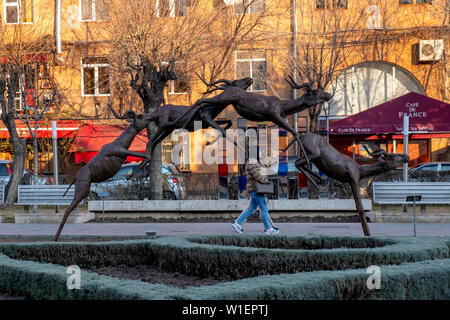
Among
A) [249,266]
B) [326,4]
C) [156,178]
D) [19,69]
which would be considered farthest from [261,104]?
[326,4]

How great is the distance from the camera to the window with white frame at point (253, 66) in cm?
2583

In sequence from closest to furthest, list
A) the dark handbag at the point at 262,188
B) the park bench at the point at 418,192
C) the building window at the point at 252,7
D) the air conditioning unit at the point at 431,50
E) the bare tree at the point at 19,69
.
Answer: the dark handbag at the point at 262,188 → the park bench at the point at 418,192 → the bare tree at the point at 19,69 → the building window at the point at 252,7 → the air conditioning unit at the point at 431,50

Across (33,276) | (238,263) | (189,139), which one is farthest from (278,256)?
(189,139)

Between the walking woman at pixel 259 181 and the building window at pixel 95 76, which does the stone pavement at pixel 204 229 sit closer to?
the walking woman at pixel 259 181

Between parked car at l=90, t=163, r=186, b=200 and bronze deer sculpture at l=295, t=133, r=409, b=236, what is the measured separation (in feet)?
29.5

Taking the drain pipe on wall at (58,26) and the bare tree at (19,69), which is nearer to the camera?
the bare tree at (19,69)

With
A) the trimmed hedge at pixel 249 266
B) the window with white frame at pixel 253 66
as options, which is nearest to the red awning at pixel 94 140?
the window with white frame at pixel 253 66

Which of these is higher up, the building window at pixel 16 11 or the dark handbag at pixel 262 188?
the building window at pixel 16 11

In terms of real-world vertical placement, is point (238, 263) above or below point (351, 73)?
below

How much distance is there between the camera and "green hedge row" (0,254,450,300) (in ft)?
15.3

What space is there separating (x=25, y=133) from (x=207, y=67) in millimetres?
10286

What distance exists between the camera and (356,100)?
27828 mm
